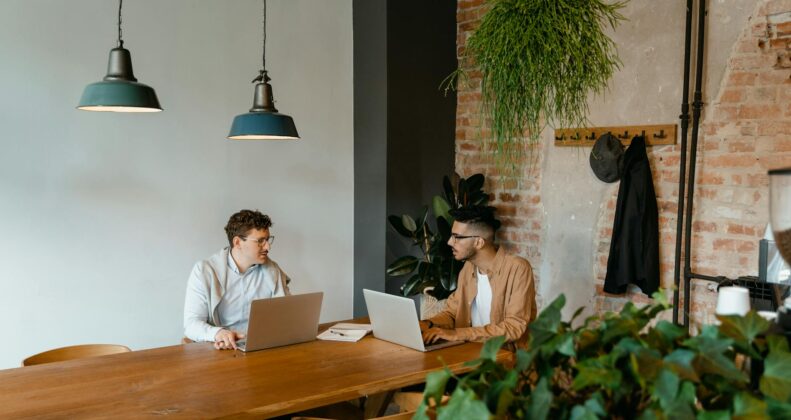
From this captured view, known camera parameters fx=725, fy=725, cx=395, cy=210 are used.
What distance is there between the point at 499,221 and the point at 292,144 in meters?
1.56

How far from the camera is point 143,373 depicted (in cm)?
296

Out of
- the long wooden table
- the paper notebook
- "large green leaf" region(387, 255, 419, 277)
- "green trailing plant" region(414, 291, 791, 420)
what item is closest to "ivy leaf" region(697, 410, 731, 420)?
"green trailing plant" region(414, 291, 791, 420)

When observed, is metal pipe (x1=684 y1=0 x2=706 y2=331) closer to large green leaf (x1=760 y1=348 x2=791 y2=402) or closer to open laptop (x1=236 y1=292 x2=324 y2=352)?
open laptop (x1=236 y1=292 x2=324 y2=352)

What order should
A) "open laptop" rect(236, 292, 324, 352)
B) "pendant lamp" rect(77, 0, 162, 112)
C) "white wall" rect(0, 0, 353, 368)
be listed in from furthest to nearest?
1. "white wall" rect(0, 0, 353, 368)
2. "open laptop" rect(236, 292, 324, 352)
3. "pendant lamp" rect(77, 0, 162, 112)

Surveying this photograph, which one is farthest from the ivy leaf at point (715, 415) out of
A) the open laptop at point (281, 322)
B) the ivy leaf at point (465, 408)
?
the open laptop at point (281, 322)

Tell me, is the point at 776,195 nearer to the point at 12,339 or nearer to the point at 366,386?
the point at 366,386

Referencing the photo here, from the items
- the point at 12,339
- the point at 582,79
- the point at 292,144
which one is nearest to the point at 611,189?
the point at 582,79

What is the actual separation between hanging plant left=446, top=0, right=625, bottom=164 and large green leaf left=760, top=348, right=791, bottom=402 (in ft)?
5.92

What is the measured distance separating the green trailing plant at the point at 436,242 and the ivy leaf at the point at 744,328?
11.1 ft

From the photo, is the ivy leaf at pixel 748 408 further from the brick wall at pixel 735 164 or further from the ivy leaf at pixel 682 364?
the brick wall at pixel 735 164

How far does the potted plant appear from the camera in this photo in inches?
190

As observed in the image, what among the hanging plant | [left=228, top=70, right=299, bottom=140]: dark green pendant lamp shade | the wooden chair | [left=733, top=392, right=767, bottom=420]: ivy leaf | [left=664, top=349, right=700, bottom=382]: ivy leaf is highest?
the hanging plant

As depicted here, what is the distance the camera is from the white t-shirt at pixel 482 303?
3908 mm

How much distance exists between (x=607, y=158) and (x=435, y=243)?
1.24 meters
